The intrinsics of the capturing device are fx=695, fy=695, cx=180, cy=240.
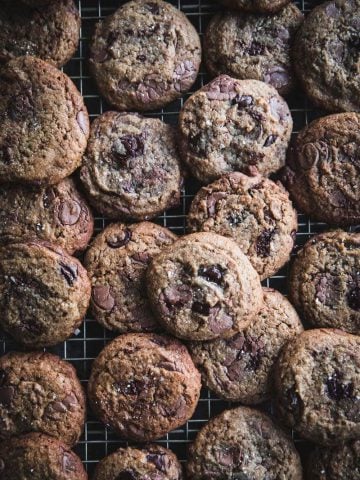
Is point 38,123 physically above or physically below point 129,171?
above

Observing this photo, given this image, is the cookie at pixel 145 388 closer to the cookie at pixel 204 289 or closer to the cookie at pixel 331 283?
the cookie at pixel 204 289

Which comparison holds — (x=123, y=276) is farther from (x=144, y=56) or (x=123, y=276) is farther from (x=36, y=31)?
(x=36, y=31)

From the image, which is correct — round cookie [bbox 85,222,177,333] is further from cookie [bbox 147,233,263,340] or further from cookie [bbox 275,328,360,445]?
cookie [bbox 275,328,360,445]

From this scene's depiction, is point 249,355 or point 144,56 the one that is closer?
point 249,355

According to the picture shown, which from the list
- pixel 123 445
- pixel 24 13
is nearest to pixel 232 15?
pixel 24 13

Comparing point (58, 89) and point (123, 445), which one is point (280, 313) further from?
point (58, 89)

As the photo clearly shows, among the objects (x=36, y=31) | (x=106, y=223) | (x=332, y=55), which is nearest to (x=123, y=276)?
(x=106, y=223)

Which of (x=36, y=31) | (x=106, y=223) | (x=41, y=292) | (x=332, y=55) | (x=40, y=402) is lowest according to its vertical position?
(x=40, y=402)
